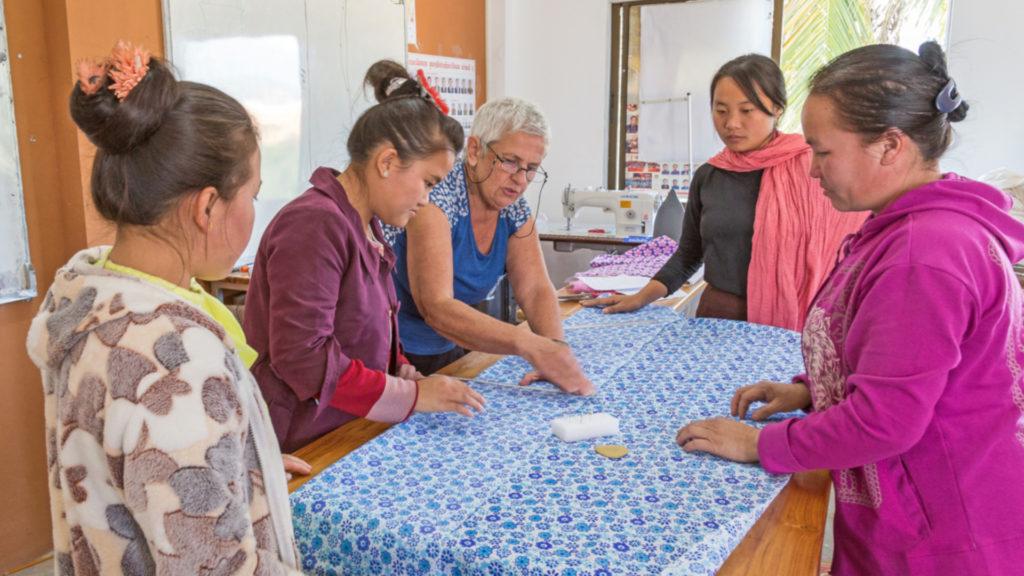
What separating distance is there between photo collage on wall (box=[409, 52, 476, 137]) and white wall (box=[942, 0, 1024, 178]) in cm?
276

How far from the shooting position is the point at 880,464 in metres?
1.02

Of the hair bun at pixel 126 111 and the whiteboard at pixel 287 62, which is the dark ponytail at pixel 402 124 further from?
the whiteboard at pixel 287 62

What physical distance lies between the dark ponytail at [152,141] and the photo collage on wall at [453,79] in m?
3.51

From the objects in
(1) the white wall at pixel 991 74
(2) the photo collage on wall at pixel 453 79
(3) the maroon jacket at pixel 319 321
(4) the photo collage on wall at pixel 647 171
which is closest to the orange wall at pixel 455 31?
(2) the photo collage on wall at pixel 453 79

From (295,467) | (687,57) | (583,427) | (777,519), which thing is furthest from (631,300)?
(687,57)

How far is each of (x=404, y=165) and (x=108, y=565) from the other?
85 centimetres

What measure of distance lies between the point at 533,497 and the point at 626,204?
3.04 meters

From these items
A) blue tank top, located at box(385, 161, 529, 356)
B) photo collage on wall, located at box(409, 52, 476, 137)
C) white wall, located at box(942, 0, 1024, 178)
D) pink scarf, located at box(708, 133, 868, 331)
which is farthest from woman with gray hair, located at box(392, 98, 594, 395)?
white wall, located at box(942, 0, 1024, 178)

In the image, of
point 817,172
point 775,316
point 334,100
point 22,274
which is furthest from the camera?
point 334,100

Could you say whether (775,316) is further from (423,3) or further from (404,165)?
(423,3)

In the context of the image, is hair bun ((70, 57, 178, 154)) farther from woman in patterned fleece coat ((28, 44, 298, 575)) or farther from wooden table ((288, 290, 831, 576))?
wooden table ((288, 290, 831, 576))

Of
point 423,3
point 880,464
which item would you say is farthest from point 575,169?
point 880,464

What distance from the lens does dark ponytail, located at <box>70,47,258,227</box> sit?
29.1 inches

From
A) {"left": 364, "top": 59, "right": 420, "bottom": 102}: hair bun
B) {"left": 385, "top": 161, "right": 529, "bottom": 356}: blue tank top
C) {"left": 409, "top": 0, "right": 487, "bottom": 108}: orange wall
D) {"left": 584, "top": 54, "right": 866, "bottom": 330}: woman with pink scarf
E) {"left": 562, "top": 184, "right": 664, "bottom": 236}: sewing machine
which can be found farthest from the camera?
{"left": 409, "top": 0, "right": 487, "bottom": 108}: orange wall
